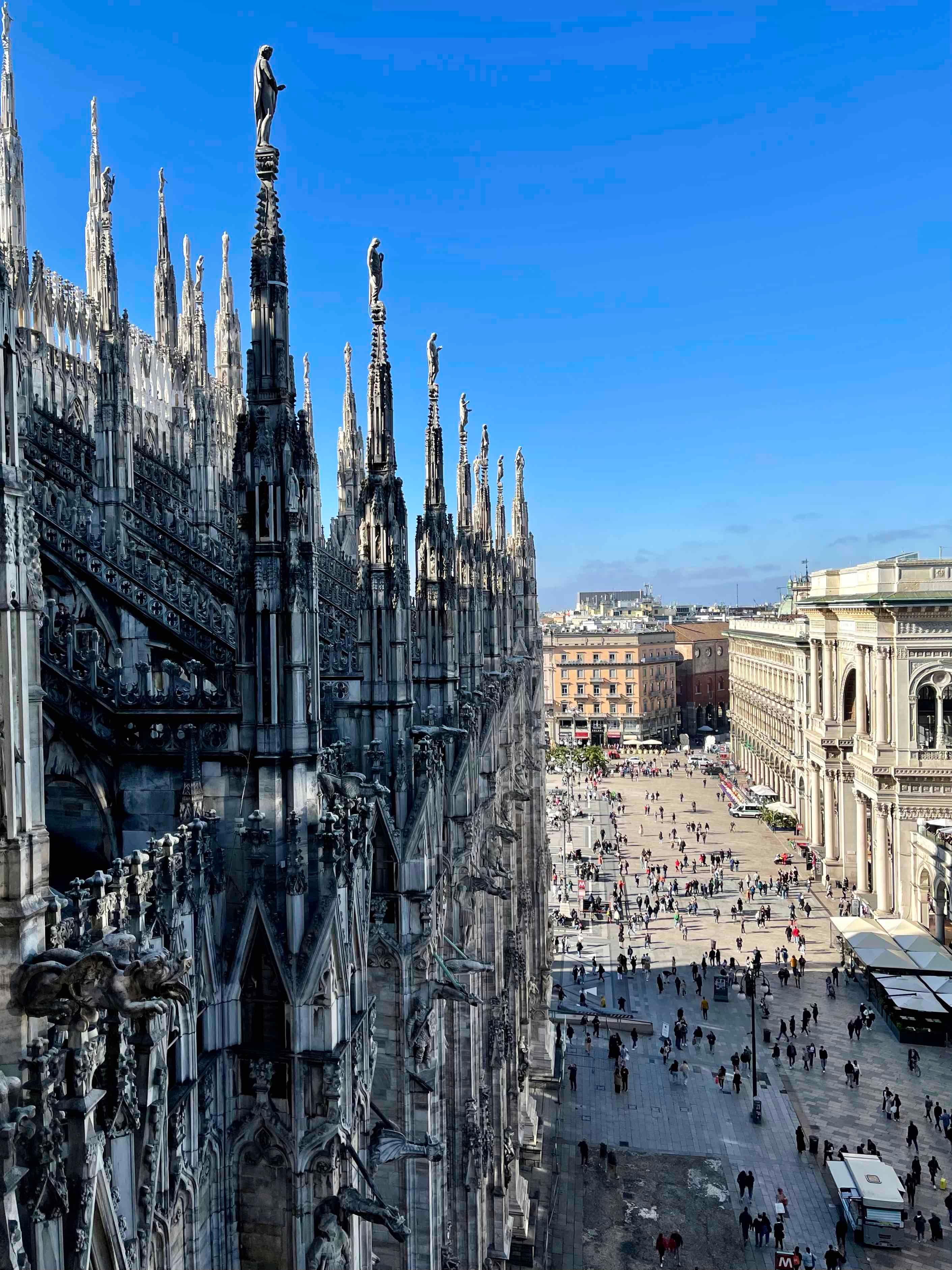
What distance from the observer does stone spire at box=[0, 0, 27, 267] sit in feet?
102

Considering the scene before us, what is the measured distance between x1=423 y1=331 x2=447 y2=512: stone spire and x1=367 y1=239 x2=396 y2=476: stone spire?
4.75m

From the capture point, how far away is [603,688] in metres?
111

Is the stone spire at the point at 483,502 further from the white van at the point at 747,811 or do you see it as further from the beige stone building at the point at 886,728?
the white van at the point at 747,811

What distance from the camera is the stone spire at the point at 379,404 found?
44.5 ft

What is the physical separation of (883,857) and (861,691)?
8813mm

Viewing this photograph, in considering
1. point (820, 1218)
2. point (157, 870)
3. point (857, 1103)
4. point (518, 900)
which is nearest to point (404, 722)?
point (157, 870)

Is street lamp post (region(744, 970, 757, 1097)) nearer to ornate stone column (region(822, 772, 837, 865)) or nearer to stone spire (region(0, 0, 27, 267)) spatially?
ornate stone column (region(822, 772, 837, 865))

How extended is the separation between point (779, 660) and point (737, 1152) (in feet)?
178

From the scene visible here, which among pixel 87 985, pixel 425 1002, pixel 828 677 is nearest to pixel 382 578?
pixel 425 1002

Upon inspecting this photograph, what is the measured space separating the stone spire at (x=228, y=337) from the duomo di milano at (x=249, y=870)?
88.8 ft

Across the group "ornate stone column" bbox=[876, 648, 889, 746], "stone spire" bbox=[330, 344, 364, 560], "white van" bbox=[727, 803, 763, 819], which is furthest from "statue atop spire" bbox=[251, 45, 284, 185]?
"white van" bbox=[727, 803, 763, 819]

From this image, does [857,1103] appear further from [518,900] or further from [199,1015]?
[199,1015]

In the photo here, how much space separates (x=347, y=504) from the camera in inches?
1897

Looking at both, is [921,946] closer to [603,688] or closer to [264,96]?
[264,96]
